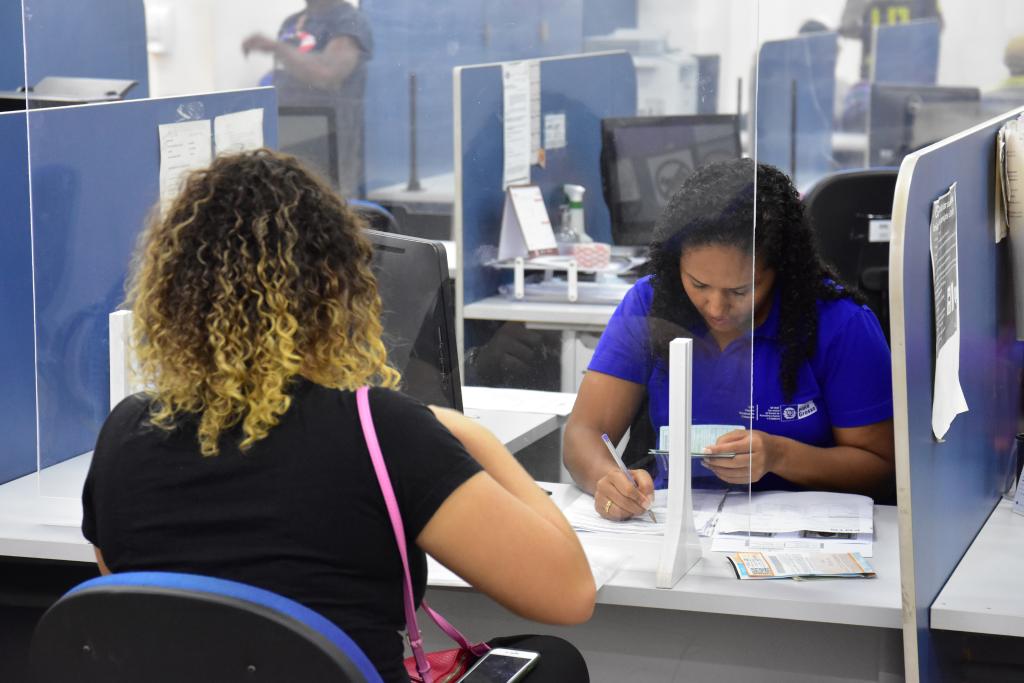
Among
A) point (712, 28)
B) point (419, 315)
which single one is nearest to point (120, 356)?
point (419, 315)

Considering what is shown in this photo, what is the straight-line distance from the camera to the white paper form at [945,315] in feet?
5.11

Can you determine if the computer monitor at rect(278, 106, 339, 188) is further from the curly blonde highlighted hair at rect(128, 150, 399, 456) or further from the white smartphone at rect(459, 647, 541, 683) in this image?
the white smartphone at rect(459, 647, 541, 683)

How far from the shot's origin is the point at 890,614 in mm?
1504

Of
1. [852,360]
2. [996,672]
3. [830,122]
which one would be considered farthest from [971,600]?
[830,122]

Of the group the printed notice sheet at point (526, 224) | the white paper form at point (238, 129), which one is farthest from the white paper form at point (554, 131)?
the white paper form at point (238, 129)

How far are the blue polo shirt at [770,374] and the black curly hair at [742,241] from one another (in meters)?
0.02

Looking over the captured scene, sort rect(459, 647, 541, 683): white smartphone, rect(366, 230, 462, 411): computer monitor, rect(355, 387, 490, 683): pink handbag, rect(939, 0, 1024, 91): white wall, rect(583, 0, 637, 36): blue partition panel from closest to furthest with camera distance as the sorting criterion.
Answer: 1. rect(355, 387, 490, 683): pink handbag
2. rect(459, 647, 541, 683): white smartphone
3. rect(366, 230, 462, 411): computer monitor
4. rect(583, 0, 637, 36): blue partition panel
5. rect(939, 0, 1024, 91): white wall

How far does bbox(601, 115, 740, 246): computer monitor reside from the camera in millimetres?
1805

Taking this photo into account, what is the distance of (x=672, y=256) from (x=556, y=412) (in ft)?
1.29

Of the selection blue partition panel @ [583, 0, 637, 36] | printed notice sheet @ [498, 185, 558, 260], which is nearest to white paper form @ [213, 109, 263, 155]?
printed notice sheet @ [498, 185, 558, 260]

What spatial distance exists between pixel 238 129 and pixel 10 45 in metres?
0.59

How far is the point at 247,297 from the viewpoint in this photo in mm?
1202

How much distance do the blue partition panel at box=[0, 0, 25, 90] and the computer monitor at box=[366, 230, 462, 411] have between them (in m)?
1.12

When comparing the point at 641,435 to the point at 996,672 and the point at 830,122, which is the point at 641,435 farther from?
the point at 830,122
